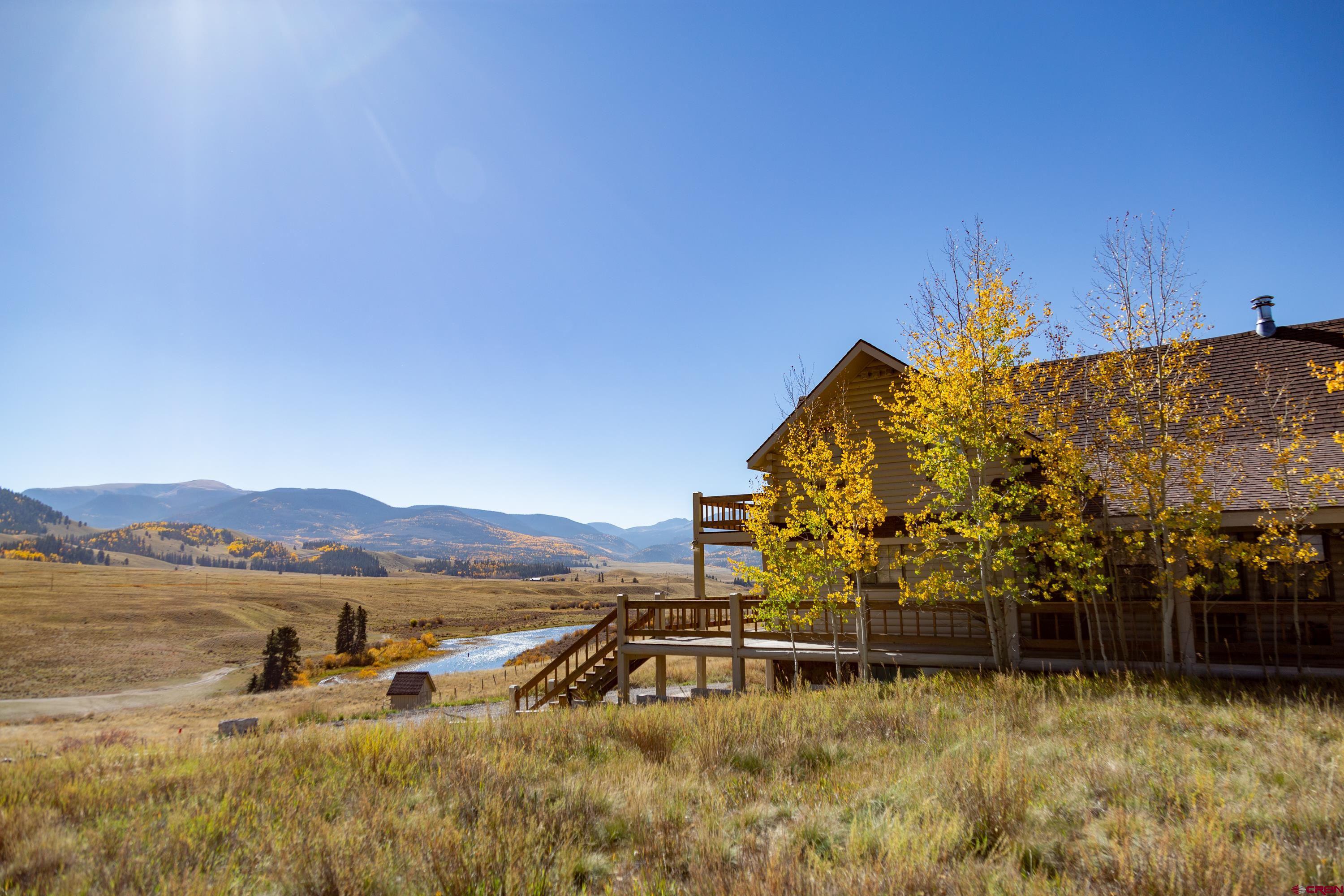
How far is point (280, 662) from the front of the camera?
56250 mm

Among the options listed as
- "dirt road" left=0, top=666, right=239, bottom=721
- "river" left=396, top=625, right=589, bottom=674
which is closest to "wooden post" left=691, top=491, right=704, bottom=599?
"river" left=396, top=625, right=589, bottom=674

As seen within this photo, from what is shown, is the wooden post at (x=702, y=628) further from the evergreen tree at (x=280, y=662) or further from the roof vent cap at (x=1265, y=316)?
the evergreen tree at (x=280, y=662)

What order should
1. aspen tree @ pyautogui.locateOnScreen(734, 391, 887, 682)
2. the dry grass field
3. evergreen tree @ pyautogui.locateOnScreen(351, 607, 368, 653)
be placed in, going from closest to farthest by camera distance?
aspen tree @ pyautogui.locateOnScreen(734, 391, 887, 682), the dry grass field, evergreen tree @ pyautogui.locateOnScreen(351, 607, 368, 653)

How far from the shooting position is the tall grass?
14.0 ft

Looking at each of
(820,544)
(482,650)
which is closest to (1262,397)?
(820,544)

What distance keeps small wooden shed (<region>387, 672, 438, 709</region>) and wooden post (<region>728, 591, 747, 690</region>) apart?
18.7 metres

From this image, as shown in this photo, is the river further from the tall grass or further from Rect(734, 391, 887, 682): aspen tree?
the tall grass

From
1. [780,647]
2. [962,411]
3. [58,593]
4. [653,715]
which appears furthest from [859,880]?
[58,593]

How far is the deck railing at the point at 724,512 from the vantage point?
61.5ft

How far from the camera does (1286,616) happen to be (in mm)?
13391

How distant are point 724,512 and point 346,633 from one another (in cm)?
6810

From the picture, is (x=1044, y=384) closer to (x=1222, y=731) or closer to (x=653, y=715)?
(x=1222, y=731)

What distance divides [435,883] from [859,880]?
2646 mm

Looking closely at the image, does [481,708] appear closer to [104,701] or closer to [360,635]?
[104,701]
